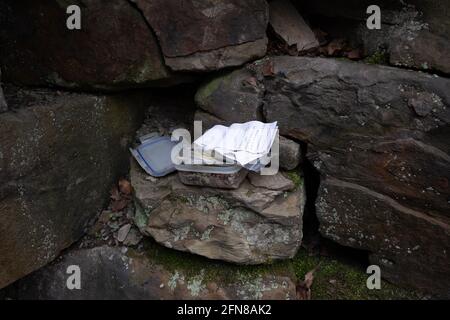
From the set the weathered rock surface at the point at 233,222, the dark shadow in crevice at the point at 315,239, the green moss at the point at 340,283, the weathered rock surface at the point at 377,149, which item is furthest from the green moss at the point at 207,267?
the weathered rock surface at the point at 377,149

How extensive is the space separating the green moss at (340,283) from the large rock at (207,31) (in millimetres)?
1544

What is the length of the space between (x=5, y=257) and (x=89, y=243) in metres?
0.66

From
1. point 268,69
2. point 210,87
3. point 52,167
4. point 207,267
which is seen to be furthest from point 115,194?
point 268,69

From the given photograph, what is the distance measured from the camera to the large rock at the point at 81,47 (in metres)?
2.89

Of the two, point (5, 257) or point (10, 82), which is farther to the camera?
point (10, 82)

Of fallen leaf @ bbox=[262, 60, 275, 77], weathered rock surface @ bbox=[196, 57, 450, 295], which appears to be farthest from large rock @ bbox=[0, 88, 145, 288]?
fallen leaf @ bbox=[262, 60, 275, 77]

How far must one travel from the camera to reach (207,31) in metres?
2.99

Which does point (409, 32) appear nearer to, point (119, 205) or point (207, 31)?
point (207, 31)

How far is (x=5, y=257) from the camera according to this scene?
8.66 feet

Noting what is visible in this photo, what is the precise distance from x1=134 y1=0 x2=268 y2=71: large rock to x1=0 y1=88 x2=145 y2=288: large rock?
65 cm

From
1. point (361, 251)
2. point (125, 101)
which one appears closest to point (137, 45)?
point (125, 101)

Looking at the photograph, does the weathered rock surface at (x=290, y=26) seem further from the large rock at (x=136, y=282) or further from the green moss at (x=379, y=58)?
the large rock at (x=136, y=282)

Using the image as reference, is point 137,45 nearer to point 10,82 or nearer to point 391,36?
point 10,82

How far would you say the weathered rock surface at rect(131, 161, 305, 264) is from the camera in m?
2.86
